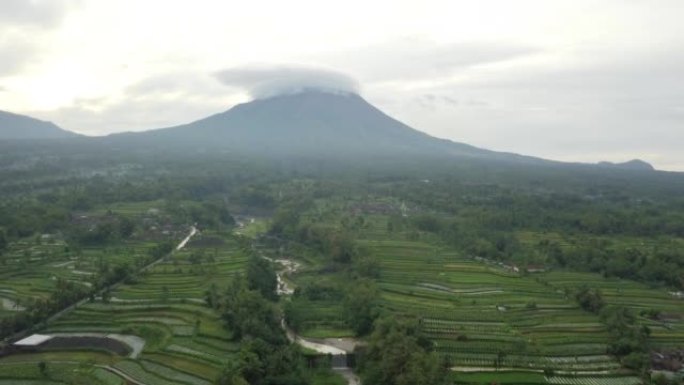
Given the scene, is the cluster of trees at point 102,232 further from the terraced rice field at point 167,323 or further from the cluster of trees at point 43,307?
the cluster of trees at point 43,307

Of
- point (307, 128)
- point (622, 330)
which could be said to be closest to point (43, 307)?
point (622, 330)

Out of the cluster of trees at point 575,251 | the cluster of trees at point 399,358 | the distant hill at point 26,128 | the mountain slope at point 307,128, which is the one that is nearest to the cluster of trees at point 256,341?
the cluster of trees at point 399,358

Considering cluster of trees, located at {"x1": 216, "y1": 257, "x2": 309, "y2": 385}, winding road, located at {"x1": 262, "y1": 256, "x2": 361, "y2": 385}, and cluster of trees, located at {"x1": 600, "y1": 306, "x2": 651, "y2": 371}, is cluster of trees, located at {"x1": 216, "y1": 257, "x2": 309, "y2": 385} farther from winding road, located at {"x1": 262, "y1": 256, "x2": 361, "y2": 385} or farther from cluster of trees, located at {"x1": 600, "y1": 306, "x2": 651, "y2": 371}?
cluster of trees, located at {"x1": 600, "y1": 306, "x2": 651, "y2": 371}

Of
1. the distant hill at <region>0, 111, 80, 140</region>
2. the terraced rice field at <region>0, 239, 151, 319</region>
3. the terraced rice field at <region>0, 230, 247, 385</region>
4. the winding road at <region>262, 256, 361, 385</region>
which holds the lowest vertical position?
the winding road at <region>262, 256, 361, 385</region>

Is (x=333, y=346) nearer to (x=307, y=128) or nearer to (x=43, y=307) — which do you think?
(x=43, y=307)

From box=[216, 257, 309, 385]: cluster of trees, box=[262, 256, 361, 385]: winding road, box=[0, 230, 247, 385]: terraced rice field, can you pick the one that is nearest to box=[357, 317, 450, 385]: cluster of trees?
box=[262, 256, 361, 385]: winding road

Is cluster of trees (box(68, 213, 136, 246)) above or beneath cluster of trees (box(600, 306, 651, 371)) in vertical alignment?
above
